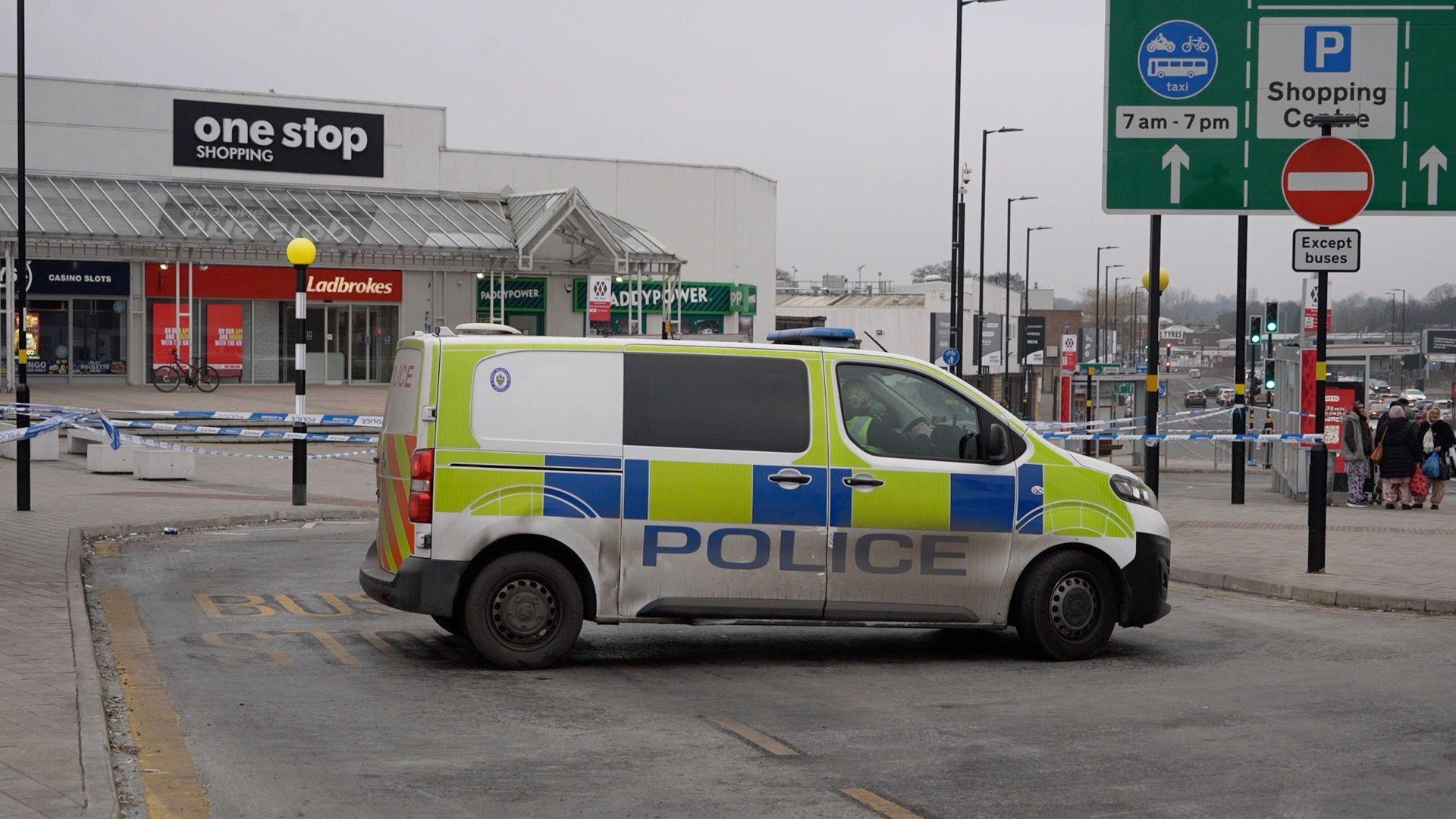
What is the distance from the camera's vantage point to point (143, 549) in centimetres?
1445

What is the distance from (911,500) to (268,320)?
137 ft

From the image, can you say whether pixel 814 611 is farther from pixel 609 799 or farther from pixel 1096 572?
pixel 609 799

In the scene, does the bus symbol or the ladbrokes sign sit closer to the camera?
the bus symbol

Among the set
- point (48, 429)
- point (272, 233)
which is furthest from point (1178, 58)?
point (272, 233)

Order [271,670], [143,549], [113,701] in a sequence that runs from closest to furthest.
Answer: [113,701] < [271,670] < [143,549]

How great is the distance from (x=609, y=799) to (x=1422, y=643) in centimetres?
663

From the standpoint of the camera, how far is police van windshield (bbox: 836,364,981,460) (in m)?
9.16

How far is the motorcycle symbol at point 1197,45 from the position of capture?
16500 mm

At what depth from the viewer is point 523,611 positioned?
884 centimetres

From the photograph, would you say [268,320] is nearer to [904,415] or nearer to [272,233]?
[272,233]

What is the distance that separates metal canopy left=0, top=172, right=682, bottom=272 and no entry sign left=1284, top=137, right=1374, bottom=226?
3519 cm

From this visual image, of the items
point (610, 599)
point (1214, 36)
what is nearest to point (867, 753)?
point (610, 599)

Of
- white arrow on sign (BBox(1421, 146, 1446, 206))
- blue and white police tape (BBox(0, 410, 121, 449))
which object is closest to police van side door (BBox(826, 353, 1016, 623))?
white arrow on sign (BBox(1421, 146, 1446, 206))

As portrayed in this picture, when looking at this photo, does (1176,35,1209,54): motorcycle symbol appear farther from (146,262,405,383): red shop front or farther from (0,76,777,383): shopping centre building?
(146,262,405,383): red shop front
